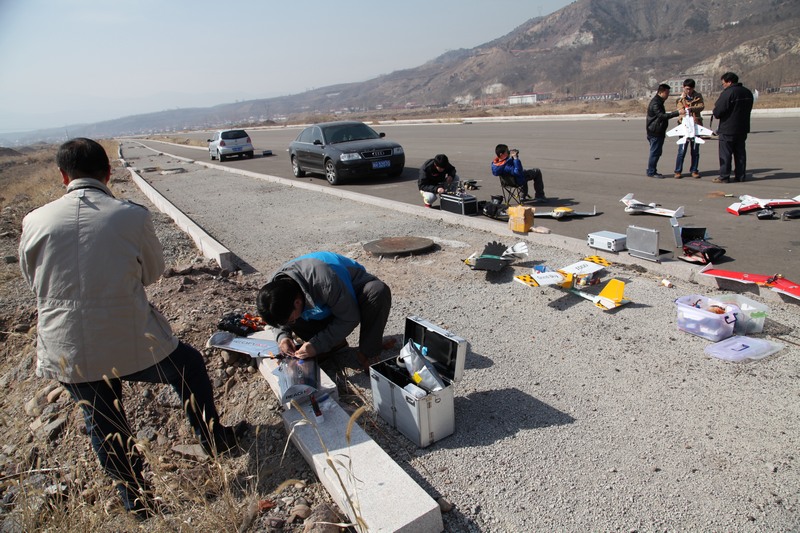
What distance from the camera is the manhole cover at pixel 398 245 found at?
6.96m

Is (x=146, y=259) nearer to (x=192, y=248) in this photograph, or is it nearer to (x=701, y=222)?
(x=192, y=248)

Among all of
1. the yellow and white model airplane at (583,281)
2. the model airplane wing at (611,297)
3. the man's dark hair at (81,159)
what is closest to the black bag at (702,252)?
the yellow and white model airplane at (583,281)

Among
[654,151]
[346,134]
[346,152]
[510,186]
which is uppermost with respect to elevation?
[346,134]

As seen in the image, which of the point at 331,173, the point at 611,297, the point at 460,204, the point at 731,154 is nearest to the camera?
the point at 611,297

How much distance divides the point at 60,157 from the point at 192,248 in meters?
6.33

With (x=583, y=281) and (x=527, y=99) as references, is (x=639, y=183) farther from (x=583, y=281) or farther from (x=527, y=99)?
(x=527, y=99)

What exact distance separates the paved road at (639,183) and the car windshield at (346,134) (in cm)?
129

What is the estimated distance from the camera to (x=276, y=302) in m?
3.20

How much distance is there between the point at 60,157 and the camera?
2736 millimetres

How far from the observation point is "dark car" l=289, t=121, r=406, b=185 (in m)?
13.7

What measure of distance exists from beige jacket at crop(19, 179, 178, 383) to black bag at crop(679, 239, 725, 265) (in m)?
5.45

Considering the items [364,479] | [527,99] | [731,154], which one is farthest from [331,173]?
[527,99]

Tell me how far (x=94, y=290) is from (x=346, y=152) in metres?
11.5

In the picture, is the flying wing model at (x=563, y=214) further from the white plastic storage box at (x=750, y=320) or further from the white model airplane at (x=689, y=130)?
the white plastic storage box at (x=750, y=320)
